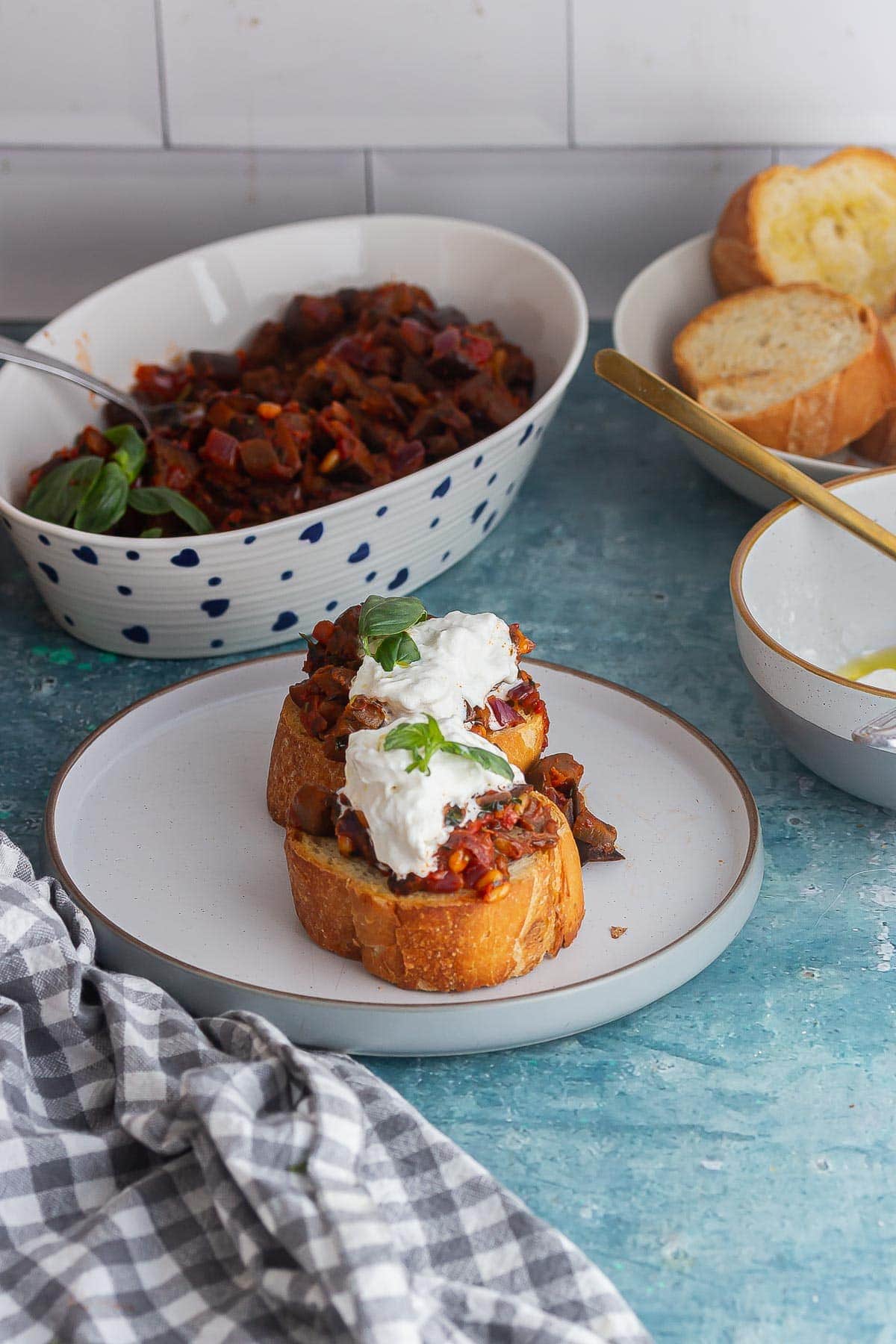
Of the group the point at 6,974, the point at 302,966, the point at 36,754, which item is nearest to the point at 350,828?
the point at 302,966

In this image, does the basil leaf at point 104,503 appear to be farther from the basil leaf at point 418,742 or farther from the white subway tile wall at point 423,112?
the white subway tile wall at point 423,112

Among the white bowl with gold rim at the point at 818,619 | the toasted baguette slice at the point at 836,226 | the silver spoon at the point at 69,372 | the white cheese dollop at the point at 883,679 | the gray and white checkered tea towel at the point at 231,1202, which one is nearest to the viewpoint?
the gray and white checkered tea towel at the point at 231,1202

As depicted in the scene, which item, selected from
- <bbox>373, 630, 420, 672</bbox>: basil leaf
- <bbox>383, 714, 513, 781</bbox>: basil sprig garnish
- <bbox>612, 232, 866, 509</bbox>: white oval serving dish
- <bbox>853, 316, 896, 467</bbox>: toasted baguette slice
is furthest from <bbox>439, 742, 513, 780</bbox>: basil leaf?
<bbox>853, 316, 896, 467</bbox>: toasted baguette slice

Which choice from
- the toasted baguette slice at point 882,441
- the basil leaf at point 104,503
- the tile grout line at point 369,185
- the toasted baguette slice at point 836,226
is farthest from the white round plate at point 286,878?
the tile grout line at point 369,185

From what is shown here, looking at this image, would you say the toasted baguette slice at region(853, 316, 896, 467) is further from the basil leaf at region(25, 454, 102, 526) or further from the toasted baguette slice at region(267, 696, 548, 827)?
the basil leaf at region(25, 454, 102, 526)

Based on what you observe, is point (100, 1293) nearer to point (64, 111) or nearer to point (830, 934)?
point (830, 934)

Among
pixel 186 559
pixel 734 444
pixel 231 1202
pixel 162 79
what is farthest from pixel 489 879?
pixel 162 79
